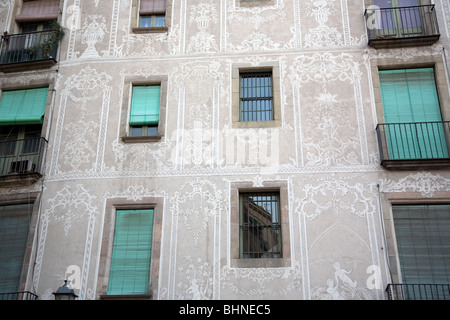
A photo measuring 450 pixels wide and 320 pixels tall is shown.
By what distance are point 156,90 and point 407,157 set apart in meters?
6.27

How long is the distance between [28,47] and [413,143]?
10.3m

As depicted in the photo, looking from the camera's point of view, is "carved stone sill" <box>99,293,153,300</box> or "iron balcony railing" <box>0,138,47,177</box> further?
"iron balcony railing" <box>0,138,47,177</box>

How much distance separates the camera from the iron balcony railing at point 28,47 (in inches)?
588

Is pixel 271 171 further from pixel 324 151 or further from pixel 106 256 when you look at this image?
pixel 106 256

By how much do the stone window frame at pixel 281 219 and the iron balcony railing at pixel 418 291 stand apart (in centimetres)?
217

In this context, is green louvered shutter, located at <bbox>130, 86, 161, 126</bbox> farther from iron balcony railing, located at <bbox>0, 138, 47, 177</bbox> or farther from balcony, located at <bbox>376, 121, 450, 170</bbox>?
balcony, located at <bbox>376, 121, 450, 170</bbox>

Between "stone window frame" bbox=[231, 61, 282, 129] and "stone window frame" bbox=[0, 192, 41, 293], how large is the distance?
5.01 meters

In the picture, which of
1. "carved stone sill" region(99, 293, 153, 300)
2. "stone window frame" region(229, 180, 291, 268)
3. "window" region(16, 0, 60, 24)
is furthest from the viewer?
"window" region(16, 0, 60, 24)

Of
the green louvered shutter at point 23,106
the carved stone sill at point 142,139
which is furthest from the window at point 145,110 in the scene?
the green louvered shutter at point 23,106

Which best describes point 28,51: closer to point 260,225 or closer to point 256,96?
point 256,96

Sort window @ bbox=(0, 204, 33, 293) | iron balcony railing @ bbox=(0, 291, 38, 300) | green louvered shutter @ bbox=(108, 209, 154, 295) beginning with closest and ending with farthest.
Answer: iron balcony railing @ bbox=(0, 291, 38, 300) < green louvered shutter @ bbox=(108, 209, 154, 295) < window @ bbox=(0, 204, 33, 293)

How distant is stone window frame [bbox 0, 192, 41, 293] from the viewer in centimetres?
1249

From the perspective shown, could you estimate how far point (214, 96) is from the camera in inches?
545

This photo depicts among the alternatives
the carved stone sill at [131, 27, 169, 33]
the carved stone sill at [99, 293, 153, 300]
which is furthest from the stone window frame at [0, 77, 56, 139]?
the carved stone sill at [99, 293, 153, 300]
